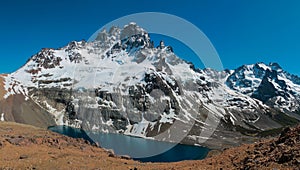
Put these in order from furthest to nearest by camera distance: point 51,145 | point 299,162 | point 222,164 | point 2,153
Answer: point 51,145 < point 2,153 < point 222,164 < point 299,162

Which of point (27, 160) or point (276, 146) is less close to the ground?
point (276, 146)

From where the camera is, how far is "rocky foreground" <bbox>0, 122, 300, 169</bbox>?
1838 cm

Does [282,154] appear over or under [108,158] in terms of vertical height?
over

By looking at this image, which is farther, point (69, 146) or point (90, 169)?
point (69, 146)

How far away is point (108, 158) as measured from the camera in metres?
32.3

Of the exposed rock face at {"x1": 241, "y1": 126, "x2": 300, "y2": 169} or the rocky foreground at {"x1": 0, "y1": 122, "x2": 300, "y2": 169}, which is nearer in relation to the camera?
the exposed rock face at {"x1": 241, "y1": 126, "x2": 300, "y2": 169}

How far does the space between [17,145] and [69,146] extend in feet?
20.3

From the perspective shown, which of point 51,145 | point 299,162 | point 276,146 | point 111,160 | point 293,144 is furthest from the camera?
point 51,145

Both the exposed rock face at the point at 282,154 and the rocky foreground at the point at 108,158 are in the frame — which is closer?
the exposed rock face at the point at 282,154

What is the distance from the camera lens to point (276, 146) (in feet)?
67.9

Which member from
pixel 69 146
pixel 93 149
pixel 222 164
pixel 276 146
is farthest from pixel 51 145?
pixel 276 146

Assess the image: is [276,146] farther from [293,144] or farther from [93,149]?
[93,149]

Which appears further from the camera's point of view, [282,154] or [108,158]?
[108,158]

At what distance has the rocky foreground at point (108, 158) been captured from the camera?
18.4 metres
